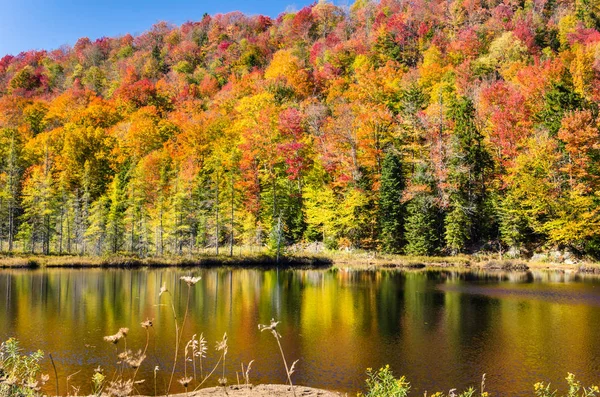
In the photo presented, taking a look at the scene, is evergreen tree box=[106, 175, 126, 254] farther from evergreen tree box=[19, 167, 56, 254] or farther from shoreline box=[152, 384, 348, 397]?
shoreline box=[152, 384, 348, 397]

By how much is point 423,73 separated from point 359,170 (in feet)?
113

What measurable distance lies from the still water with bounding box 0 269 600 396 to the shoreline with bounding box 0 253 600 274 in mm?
8506

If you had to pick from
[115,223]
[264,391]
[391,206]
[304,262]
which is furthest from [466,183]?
[264,391]

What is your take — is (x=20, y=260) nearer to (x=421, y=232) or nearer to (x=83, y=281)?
(x=83, y=281)

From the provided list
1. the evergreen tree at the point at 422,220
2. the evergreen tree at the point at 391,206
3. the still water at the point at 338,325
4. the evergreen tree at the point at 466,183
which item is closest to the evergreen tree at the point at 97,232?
the still water at the point at 338,325

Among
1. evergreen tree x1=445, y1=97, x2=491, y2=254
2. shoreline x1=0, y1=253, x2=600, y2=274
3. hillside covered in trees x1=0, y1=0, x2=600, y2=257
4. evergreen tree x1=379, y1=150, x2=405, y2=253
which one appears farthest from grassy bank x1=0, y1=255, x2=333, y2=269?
evergreen tree x1=445, y1=97, x2=491, y2=254

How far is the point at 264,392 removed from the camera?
12625 mm

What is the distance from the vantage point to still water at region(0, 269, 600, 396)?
1575 cm

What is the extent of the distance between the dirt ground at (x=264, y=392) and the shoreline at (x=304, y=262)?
3969 cm

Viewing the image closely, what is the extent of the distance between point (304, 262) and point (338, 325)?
33046mm

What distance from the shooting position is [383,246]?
59562 mm

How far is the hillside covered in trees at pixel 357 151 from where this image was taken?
56.2m

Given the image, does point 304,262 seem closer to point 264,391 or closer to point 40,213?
point 40,213

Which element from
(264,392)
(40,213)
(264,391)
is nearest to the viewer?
(264,392)
